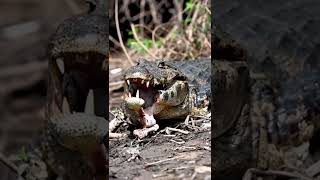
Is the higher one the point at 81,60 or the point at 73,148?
the point at 81,60

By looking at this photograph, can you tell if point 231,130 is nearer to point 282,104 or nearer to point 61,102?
point 282,104

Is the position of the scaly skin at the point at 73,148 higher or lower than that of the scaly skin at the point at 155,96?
lower

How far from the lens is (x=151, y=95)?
1.17 meters

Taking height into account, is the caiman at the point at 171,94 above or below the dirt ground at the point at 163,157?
above

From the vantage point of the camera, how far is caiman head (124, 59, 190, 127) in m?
1.16

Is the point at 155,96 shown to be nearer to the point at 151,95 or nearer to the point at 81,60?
the point at 151,95

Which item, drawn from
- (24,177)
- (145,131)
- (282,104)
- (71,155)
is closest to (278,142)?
(282,104)

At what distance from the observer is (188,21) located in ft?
9.85

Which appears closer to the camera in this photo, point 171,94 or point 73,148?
point 73,148

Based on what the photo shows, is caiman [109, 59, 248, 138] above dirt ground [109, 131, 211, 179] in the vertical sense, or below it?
above

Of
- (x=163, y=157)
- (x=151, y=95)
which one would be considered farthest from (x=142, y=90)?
(x=163, y=157)

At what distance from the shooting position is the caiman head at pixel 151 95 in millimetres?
1161

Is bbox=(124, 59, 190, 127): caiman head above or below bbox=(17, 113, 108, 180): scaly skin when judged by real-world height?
above

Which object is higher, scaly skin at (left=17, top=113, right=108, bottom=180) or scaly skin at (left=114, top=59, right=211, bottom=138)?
scaly skin at (left=114, top=59, right=211, bottom=138)
